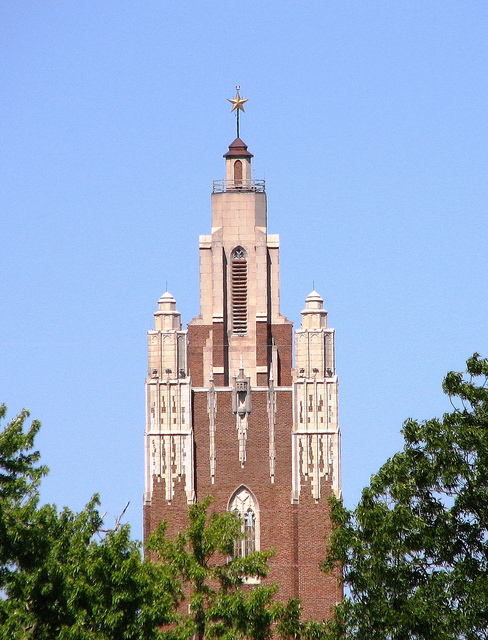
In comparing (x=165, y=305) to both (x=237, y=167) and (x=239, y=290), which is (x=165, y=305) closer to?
(x=239, y=290)

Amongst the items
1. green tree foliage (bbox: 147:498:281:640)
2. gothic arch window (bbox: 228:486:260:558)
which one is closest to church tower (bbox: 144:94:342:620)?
gothic arch window (bbox: 228:486:260:558)

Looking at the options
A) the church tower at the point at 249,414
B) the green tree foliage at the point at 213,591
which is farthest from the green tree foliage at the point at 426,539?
the church tower at the point at 249,414

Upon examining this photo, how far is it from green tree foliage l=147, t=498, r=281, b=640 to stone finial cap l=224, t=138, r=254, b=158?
1156 inches

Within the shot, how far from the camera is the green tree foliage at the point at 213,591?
74.4 m

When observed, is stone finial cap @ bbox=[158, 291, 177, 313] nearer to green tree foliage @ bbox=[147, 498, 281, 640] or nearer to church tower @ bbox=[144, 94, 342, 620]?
church tower @ bbox=[144, 94, 342, 620]

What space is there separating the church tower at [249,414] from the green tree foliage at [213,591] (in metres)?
21.9

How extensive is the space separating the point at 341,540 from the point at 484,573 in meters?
5.05

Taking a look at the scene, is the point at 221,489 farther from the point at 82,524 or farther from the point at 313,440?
the point at 82,524

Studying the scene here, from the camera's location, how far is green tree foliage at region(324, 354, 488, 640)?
7150 centimetres

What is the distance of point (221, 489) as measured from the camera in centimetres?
10044

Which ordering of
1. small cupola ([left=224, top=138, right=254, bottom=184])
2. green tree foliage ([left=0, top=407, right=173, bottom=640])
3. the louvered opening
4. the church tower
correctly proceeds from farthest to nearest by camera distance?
1. small cupola ([left=224, top=138, right=254, bottom=184])
2. the louvered opening
3. the church tower
4. green tree foliage ([left=0, top=407, right=173, bottom=640])

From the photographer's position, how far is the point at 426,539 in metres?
72.6

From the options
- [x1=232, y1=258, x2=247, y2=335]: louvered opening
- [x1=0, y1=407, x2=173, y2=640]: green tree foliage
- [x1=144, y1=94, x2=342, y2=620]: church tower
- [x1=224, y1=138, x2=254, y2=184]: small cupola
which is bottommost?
[x1=0, y1=407, x2=173, y2=640]: green tree foliage

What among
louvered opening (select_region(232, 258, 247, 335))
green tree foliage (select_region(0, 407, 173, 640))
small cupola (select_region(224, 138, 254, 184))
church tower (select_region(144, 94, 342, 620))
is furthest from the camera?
small cupola (select_region(224, 138, 254, 184))
